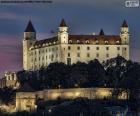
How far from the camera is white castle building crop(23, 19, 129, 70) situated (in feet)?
522

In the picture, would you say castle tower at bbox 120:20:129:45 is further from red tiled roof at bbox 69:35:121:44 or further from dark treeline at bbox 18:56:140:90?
dark treeline at bbox 18:56:140:90

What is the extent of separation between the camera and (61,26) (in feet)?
538

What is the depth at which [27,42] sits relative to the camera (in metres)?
167

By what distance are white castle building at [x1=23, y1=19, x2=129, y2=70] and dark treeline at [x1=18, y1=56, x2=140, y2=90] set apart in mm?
6640

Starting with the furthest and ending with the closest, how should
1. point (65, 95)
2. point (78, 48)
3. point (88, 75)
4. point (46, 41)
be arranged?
1. point (46, 41)
2. point (78, 48)
3. point (88, 75)
4. point (65, 95)

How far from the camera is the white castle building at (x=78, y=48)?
159 metres

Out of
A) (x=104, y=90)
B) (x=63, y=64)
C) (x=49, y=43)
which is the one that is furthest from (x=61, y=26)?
(x=104, y=90)

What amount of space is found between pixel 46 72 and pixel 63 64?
10.6ft

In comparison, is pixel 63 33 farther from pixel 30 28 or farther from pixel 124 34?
pixel 30 28

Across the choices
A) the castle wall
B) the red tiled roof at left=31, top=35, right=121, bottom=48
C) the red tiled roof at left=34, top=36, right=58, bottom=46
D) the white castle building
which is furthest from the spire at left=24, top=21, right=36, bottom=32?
the castle wall

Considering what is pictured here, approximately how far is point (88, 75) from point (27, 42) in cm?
2371

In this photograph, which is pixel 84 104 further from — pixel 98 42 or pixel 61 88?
pixel 98 42

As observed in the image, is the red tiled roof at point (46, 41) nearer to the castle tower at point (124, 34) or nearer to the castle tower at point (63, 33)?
the castle tower at point (63, 33)

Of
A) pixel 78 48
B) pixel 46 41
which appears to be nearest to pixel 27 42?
pixel 46 41
